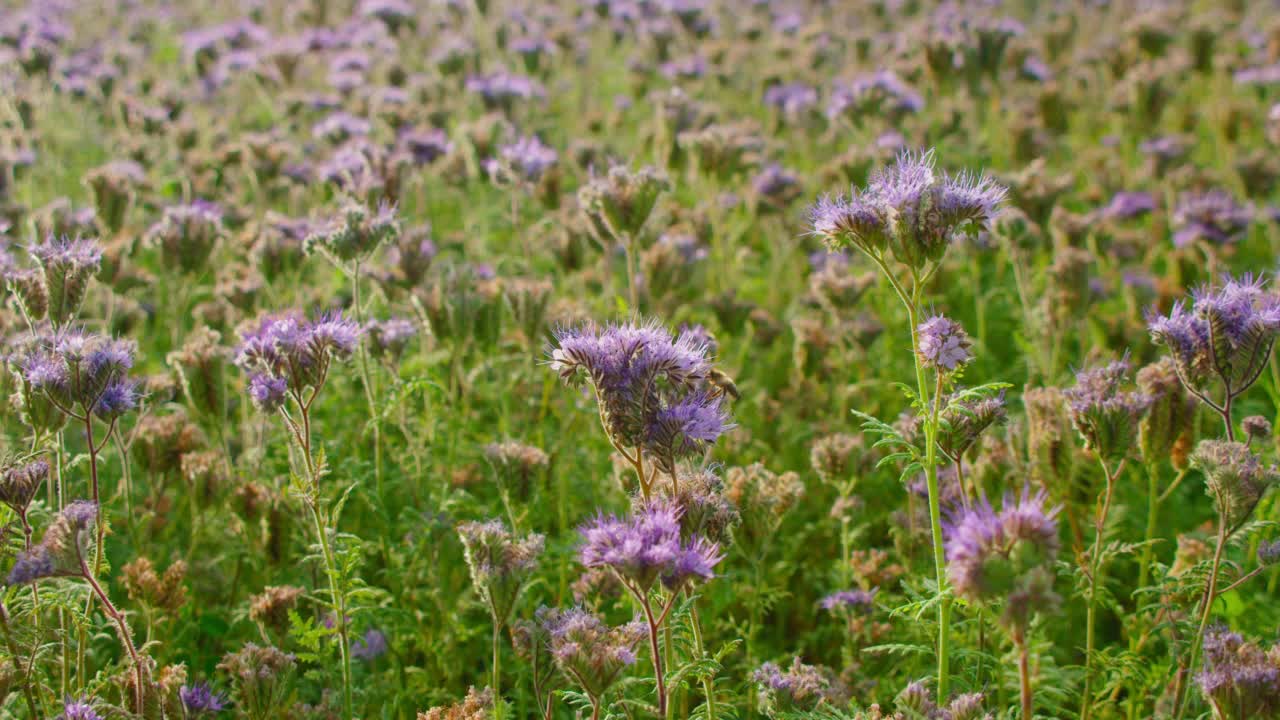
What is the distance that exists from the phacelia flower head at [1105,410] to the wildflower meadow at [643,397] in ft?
0.05

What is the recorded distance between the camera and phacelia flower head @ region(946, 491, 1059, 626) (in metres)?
2.61

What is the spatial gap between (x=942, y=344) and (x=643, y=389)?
34.8 inches

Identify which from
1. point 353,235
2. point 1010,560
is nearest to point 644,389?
point 1010,560

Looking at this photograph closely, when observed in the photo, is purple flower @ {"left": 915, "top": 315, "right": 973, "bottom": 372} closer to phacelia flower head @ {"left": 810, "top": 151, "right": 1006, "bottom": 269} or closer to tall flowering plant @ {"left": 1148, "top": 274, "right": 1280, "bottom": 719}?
Answer: phacelia flower head @ {"left": 810, "top": 151, "right": 1006, "bottom": 269}

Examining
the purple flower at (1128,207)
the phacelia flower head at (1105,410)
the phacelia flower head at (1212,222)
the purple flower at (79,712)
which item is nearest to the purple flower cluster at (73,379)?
the purple flower at (79,712)

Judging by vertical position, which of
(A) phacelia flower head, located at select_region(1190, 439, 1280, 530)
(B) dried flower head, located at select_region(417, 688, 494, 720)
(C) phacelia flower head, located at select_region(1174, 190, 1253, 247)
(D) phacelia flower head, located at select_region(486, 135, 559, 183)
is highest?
(C) phacelia flower head, located at select_region(1174, 190, 1253, 247)

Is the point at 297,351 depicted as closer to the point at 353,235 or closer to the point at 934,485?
the point at 353,235

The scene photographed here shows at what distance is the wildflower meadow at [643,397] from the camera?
3.35 meters

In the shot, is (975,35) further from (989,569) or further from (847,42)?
(989,569)

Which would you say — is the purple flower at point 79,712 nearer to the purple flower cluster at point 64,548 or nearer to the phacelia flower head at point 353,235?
the purple flower cluster at point 64,548

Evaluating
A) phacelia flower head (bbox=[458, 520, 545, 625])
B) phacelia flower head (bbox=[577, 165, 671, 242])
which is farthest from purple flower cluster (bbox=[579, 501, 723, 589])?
phacelia flower head (bbox=[577, 165, 671, 242])

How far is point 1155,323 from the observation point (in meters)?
3.64

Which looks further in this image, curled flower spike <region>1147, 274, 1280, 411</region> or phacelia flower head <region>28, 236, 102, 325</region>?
phacelia flower head <region>28, 236, 102, 325</region>

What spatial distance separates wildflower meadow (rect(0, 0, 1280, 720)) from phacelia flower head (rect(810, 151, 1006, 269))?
14 millimetres
